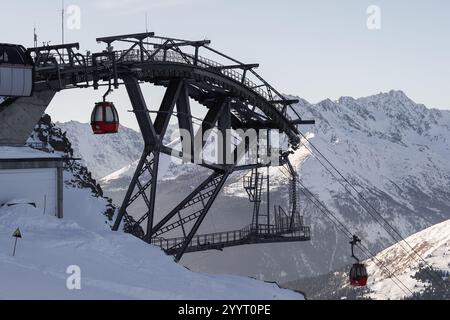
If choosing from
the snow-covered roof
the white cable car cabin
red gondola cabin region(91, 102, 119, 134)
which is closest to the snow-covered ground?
the snow-covered roof

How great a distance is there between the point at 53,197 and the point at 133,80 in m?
8.03

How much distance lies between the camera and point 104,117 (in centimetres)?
3105

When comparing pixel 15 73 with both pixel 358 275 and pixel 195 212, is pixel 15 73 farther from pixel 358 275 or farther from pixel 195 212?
pixel 358 275

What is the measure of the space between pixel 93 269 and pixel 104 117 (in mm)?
10118

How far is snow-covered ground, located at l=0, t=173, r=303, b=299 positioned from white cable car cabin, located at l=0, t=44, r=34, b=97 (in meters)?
6.35

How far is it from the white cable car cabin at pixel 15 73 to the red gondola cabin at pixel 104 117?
14.8 feet

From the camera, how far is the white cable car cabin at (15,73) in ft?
109

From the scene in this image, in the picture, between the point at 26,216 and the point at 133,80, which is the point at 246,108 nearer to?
the point at 133,80

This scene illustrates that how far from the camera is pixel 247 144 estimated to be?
169 feet
